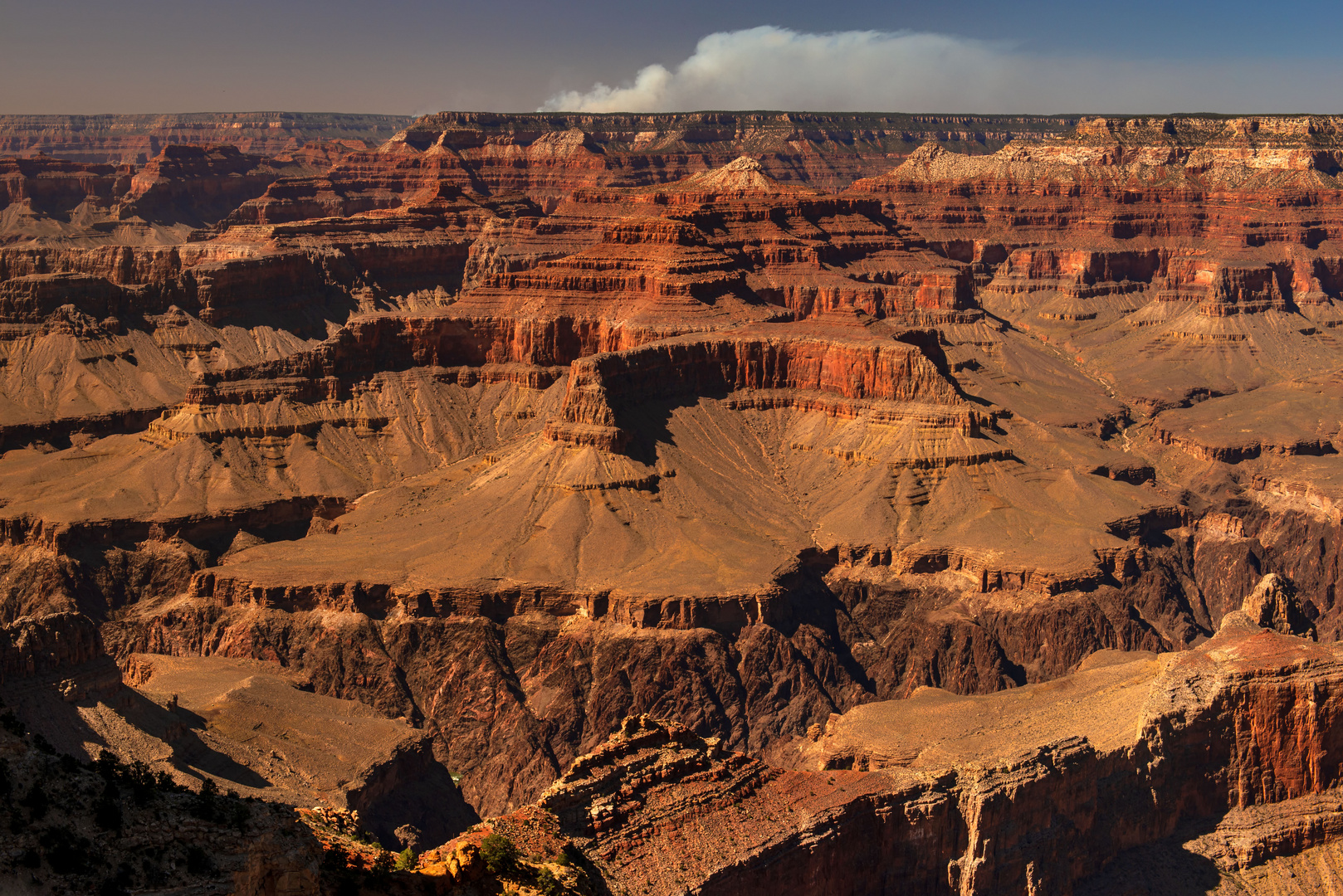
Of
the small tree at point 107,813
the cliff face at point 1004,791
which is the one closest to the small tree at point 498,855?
the cliff face at point 1004,791

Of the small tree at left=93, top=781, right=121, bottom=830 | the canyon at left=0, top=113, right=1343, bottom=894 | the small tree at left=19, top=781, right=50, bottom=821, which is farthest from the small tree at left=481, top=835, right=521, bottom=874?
the small tree at left=19, top=781, right=50, bottom=821

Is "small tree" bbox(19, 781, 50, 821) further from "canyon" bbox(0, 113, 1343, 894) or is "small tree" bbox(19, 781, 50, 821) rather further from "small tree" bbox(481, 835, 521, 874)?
"small tree" bbox(481, 835, 521, 874)

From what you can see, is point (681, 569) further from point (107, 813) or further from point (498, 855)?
point (107, 813)

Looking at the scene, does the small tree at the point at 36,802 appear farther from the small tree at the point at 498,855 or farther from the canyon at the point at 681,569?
the small tree at the point at 498,855

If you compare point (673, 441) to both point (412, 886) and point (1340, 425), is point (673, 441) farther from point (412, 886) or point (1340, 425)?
point (412, 886)

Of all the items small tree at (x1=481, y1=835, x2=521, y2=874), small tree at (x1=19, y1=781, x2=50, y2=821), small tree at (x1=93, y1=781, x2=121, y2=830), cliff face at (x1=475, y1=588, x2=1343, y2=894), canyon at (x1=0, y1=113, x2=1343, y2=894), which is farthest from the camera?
canyon at (x1=0, y1=113, x2=1343, y2=894)

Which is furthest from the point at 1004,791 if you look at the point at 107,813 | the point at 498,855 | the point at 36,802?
the point at 36,802
